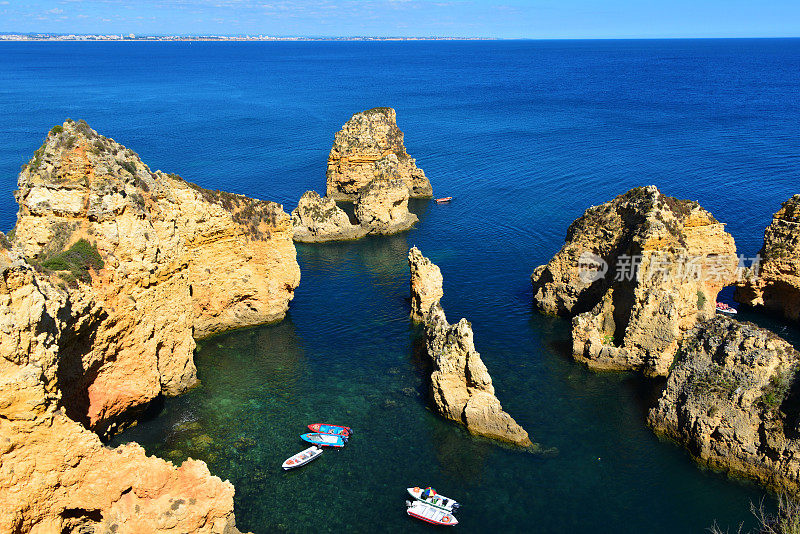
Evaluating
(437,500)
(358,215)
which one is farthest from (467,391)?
(358,215)

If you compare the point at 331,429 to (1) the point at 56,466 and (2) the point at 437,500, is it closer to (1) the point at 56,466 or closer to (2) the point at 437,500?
(2) the point at 437,500

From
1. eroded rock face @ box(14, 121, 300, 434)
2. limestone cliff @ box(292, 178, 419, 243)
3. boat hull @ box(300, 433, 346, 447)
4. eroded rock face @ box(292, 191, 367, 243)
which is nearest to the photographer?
eroded rock face @ box(14, 121, 300, 434)

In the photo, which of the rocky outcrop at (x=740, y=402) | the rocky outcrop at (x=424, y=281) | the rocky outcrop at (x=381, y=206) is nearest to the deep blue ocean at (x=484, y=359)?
the rocky outcrop at (x=740, y=402)

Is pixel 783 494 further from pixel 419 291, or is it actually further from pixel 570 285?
pixel 419 291

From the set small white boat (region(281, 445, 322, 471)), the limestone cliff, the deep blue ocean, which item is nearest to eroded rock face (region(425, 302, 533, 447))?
the deep blue ocean

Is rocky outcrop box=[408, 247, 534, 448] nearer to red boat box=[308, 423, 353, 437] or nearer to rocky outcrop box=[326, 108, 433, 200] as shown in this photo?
red boat box=[308, 423, 353, 437]

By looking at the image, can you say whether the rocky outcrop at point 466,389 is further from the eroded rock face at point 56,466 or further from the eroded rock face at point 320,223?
the eroded rock face at point 320,223
